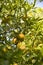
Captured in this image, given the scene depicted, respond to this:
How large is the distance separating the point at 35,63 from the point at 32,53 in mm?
88

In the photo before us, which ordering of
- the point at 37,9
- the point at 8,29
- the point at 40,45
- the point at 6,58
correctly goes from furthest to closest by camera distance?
the point at 37,9, the point at 8,29, the point at 40,45, the point at 6,58

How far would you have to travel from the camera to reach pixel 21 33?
1.70 metres

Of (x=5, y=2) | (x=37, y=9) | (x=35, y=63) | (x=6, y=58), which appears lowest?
(x=35, y=63)

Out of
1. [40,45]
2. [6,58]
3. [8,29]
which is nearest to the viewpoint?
[6,58]

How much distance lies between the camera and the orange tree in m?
1.56

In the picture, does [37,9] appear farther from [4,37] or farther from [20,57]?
[20,57]

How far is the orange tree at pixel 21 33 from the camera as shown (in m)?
1.56

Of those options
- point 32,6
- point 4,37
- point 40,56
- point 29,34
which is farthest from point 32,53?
point 32,6

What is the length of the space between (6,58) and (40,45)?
33cm

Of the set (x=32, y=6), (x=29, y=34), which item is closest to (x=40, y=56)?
Result: (x=29, y=34)

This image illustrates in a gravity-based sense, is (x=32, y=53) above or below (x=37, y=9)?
below

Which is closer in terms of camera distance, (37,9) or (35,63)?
(35,63)

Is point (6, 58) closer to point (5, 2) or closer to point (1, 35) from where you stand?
point (1, 35)

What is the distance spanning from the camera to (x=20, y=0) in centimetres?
180
